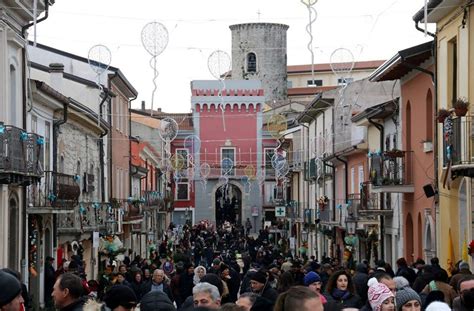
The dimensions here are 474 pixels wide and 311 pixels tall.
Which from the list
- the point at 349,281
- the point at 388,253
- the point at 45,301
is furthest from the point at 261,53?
the point at 349,281

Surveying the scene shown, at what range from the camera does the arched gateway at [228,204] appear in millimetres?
94312

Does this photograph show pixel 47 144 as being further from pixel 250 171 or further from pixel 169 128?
pixel 250 171

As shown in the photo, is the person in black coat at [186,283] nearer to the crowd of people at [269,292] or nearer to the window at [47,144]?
the crowd of people at [269,292]

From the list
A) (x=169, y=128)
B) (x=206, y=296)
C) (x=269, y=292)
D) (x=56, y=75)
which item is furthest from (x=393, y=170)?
(x=206, y=296)

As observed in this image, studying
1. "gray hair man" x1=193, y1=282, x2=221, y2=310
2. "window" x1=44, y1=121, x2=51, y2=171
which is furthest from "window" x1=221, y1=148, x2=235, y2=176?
"gray hair man" x1=193, y1=282, x2=221, y2=310

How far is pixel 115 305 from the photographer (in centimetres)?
940

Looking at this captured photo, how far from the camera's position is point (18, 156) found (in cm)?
2356

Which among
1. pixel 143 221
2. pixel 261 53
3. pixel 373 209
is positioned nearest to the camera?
pixel 373 209

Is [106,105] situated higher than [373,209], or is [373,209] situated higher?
[106,105]

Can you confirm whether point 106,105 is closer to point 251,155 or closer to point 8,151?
point 8,151

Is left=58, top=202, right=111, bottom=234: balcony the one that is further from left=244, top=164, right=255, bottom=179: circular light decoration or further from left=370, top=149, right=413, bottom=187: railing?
left=244, top=164, right=255, bottom=179: circular light decoration

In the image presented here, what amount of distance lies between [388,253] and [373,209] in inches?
58.2

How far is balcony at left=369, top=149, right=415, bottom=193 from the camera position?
30.0 meters

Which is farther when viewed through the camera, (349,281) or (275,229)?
(275,229)
